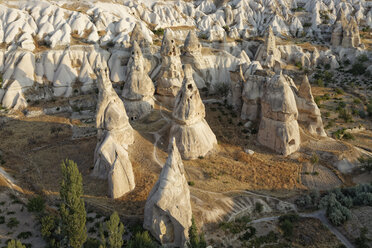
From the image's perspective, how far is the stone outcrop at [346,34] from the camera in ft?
209

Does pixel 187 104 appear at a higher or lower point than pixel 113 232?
higher

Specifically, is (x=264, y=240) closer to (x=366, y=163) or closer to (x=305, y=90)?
(x=366, y=163)

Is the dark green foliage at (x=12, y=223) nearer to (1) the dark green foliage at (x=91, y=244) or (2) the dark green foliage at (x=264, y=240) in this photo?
(1) the dark green foliage at (x=91, y=244)

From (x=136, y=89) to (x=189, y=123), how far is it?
11004 millimetres

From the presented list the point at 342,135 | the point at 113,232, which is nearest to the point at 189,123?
the point at 113,232

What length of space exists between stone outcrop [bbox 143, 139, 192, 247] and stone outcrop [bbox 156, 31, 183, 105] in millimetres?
22071

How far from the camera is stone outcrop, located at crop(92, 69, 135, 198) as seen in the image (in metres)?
22.2

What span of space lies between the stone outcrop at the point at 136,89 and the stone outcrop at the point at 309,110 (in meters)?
18.0

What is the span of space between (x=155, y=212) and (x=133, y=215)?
3.00 meters

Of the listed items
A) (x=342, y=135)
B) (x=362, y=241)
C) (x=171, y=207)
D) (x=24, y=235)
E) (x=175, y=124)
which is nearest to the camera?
(x=171, y=207)

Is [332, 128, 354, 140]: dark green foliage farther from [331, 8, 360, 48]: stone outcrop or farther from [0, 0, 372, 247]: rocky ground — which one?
[331, 8, 360, 48]: stone outcrop

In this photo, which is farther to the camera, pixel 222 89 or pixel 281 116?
pixel 222 89

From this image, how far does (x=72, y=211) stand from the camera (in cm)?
1622

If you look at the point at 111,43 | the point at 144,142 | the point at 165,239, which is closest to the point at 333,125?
the point at 144,142
